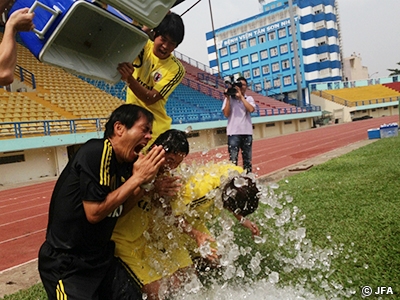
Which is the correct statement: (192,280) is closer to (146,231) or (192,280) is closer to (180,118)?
(146,231)

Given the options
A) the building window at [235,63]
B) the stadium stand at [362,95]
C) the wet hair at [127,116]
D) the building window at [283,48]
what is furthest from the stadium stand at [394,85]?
the wet hair at [127,116]

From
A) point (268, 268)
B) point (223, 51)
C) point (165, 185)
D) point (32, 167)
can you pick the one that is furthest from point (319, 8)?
point (165, 185)

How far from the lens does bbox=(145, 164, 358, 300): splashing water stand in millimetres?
2383

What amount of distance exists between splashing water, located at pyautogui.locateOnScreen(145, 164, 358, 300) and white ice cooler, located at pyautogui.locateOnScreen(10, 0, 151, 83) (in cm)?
92

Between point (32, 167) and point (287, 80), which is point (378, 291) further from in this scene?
point (287, 80)

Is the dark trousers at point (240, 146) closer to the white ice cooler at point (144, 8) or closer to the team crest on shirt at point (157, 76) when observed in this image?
the team crest on shirt at point (157, 76)

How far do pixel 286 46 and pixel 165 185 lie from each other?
1874 inches

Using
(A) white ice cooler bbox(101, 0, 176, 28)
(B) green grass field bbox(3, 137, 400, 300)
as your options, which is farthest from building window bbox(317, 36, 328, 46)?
(A) white ice cooler bbox(101, 0, 176, 28)

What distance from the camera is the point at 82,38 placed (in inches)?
88.5

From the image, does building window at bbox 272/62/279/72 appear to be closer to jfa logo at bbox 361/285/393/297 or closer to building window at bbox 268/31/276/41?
building window at bbox 268/31/276/41

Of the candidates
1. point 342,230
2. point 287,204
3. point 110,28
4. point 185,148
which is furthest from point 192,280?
point 287,204

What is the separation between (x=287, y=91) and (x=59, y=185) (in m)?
46.1

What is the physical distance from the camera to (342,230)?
3.20 meters

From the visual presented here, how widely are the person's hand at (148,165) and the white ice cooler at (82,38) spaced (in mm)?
596
